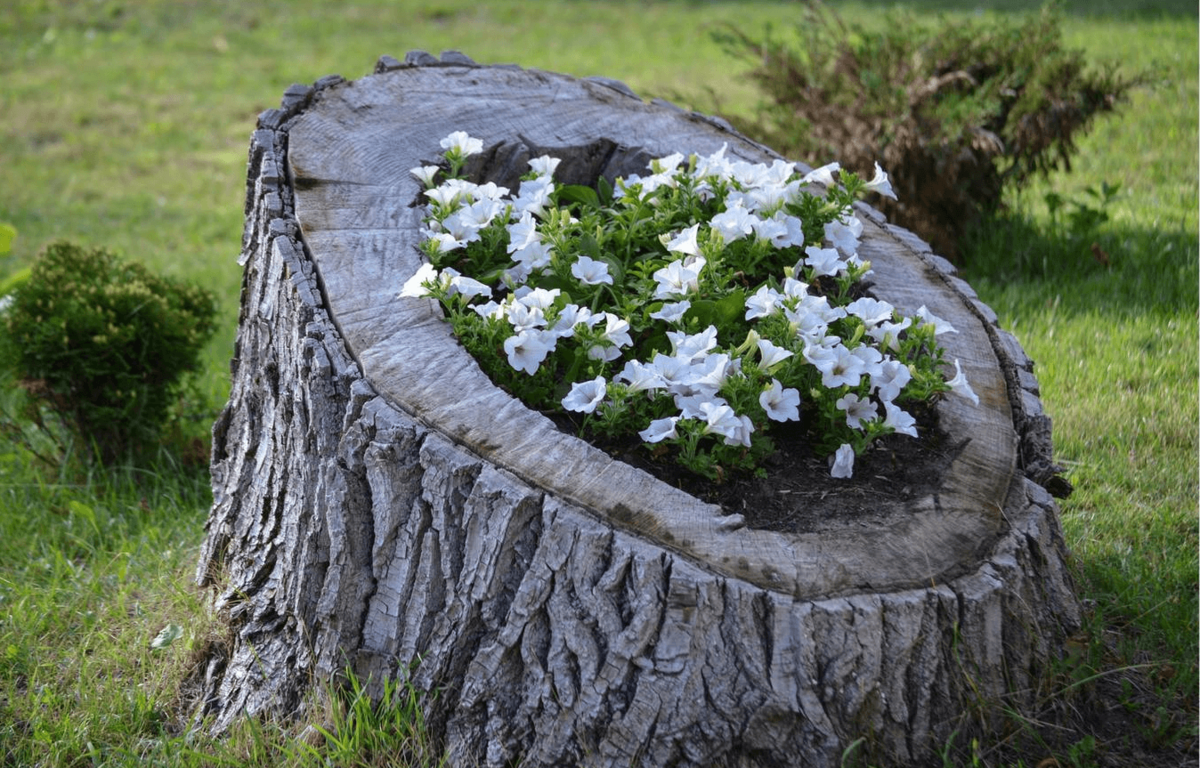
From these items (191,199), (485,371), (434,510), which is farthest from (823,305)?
(191,199)

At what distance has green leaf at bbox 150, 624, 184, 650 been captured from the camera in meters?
2.43

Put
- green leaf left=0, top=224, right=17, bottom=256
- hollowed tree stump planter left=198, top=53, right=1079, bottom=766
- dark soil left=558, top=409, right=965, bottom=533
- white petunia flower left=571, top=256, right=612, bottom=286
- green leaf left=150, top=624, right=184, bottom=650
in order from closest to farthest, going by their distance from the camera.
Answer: hollowed tree stump planter left=198, top=53, right=1079, bottom=766, dark soil left=558, top=409, right=965, bottom=533, white petunia flower left=571, top=256, right=612, bottom=286, green leaf left=150, top=624, right=184, bottom=650, green leaf left=0, top=224, right=17, bottom=256

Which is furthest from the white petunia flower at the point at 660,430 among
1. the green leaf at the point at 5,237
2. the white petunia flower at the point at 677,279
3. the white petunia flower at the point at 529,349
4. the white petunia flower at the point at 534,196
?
the green leaf at the point at 5,237

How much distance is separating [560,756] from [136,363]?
2335mm

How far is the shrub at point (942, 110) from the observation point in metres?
4.45

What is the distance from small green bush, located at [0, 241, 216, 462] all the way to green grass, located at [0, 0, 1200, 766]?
0.67 feet

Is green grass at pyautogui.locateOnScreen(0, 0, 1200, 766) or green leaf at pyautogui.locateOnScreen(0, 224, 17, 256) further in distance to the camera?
green leaf at pyautogui.locateOnScreen(0, 224, 17, 256)

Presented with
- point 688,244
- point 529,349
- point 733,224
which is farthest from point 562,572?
point 733,224

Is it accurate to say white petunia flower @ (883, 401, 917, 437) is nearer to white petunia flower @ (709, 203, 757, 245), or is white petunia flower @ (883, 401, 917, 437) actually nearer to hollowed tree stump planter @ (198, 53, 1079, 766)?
hollowed tree stump planter @ (198, 53, 1079, 766)

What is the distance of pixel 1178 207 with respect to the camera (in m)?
5.06

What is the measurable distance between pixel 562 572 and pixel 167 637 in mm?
1204

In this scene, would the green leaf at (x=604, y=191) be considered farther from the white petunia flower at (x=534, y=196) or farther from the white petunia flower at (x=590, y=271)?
the white petunia flower at (x=590, y=271)

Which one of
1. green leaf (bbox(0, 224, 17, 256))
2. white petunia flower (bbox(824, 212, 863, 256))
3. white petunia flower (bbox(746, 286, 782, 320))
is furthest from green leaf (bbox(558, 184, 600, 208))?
green leaf (bbox(0, 224, 17, 256))

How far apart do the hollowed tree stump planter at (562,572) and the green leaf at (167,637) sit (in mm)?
173
